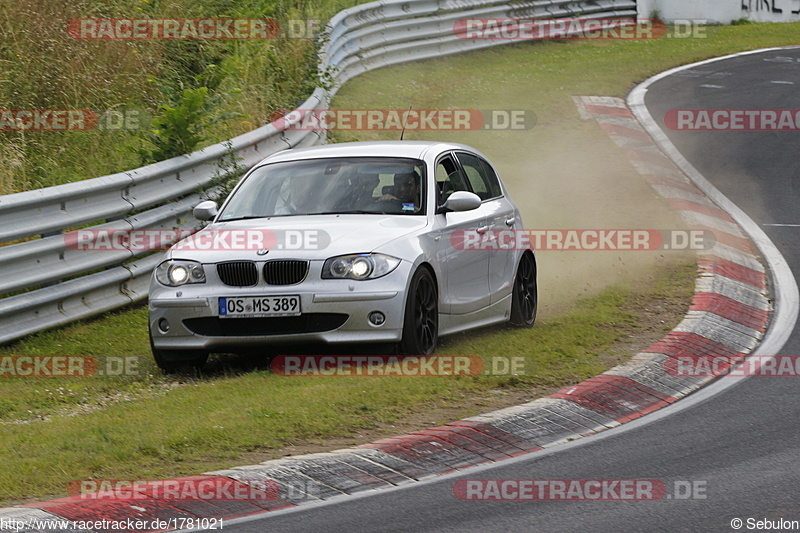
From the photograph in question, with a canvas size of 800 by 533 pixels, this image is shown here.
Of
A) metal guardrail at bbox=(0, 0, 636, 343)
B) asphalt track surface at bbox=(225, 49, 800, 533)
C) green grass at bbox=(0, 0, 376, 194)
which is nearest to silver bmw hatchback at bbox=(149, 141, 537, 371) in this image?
metal guardrail at bbox=(0, 0, 636, 343)

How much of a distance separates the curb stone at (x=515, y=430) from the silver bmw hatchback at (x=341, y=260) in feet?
4.72

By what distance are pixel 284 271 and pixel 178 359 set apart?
112cm

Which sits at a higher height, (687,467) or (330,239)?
(330,239)

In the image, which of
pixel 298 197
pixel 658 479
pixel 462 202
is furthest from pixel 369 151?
pixel 658 479

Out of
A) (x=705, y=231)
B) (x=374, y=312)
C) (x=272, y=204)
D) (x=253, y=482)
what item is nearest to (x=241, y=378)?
(x=374, y=312)

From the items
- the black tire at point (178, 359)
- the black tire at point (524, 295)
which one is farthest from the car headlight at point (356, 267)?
the black tire at point (524, 295)

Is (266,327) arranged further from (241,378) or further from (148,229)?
(148,229)

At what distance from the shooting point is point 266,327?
867 cm

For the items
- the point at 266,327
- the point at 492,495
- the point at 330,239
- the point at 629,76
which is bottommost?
the point at 492,495

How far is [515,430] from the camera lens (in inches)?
283

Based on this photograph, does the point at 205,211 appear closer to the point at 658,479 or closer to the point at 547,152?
the point at 658,479

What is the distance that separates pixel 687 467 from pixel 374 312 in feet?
9.35

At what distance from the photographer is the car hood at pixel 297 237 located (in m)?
8.72

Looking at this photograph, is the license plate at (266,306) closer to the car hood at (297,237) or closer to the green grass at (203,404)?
the car hood at (297,237)
